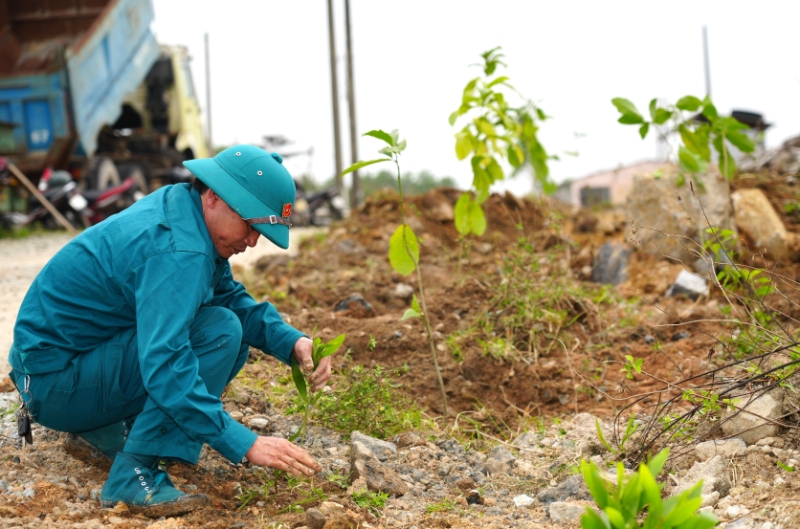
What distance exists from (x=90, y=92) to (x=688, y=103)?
26.6ft

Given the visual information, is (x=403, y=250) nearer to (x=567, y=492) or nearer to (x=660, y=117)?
(x=567, y=492)

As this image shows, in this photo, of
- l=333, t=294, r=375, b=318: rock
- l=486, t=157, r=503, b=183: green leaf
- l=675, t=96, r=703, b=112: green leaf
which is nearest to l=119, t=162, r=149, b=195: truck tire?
l=333, t=294, r=375, b=318: rock

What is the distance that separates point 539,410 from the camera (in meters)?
3.38

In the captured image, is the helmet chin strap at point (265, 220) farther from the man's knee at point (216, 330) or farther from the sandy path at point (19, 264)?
the sandy path at point (19, 264)

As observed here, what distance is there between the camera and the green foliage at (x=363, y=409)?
2916mm

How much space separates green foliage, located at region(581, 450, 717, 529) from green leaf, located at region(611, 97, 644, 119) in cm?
244

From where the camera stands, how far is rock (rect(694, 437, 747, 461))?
2395mm

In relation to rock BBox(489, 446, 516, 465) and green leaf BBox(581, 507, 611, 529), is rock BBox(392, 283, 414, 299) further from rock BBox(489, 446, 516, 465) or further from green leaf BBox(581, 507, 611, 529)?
green leaf BBox(581, 507, 611, 529)

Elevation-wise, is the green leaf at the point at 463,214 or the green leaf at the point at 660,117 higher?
the green leaf at the point at 660,117

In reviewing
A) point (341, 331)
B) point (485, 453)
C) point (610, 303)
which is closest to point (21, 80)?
point (341, 331)

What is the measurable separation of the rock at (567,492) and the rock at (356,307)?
2.12m

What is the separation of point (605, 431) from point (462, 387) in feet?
2.69

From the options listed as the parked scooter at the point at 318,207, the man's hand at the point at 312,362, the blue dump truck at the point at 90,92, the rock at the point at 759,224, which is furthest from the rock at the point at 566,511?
the parked scooter at the point at 318,207

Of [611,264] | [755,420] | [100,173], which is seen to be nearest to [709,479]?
[755,420]
